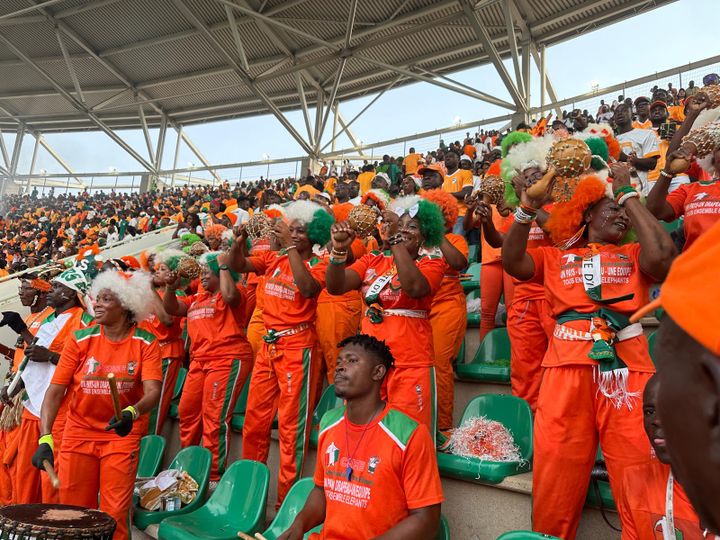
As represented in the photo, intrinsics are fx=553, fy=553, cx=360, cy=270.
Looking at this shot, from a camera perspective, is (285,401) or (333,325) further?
(333,325)

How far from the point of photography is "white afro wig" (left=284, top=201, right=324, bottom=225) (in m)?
4.68

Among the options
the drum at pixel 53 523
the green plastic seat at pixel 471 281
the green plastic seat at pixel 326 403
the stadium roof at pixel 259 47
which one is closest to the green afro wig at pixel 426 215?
the green plastic seat at pixel 326 403

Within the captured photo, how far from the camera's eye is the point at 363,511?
8.25 feet

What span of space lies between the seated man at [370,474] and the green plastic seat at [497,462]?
0.70 metres

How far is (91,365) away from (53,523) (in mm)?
1310

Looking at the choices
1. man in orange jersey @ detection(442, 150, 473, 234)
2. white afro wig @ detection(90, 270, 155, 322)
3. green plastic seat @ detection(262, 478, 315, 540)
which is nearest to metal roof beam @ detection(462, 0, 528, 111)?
man in orange jersey @ detection(442, 150, 473, 234)

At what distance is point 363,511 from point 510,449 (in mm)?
1191

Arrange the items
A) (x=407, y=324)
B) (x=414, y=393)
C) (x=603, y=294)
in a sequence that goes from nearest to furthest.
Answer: (x=603, y=294) → (x=414, y=393) → (x=407, y=324)

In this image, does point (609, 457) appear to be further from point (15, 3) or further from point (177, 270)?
point (15, 3)

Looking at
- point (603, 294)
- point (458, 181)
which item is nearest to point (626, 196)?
point (603, 294)

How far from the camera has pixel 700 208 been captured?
3197 millimetres

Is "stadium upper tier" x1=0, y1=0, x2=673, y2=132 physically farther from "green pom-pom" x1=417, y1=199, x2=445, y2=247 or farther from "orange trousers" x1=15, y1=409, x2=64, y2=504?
"orange trousers" x1=15, y1=409, x2=64, y2=504

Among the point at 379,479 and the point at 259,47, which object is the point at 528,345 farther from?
the point at 259,47

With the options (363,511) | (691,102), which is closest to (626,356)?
(363,511)
